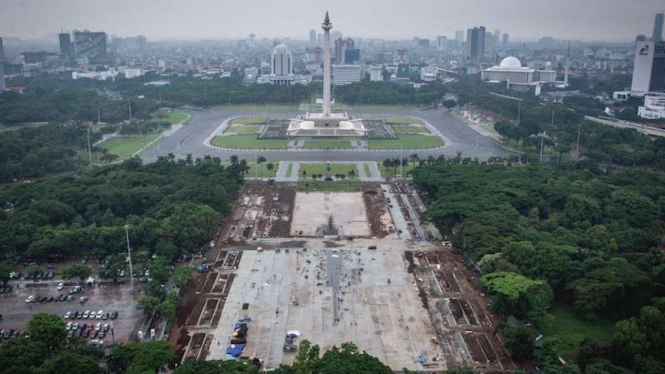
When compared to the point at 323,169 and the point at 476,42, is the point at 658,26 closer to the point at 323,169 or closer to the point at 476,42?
the point at 476,42

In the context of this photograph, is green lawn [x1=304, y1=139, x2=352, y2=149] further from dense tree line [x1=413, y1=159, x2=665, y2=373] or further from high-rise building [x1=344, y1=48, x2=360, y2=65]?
high-rise building [x1=344, y1=48, x2=360, y2=65]

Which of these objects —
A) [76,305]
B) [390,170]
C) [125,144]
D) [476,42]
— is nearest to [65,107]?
[125,144]

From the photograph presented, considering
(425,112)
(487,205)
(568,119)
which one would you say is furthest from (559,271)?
(425,112)

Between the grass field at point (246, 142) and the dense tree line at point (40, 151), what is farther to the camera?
the grass field at point (246, 142)

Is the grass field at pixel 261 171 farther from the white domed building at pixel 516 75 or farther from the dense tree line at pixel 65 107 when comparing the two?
the white domed building at pixel 516 75

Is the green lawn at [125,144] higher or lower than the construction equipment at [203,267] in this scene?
higher

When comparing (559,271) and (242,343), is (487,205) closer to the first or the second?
(559,271)

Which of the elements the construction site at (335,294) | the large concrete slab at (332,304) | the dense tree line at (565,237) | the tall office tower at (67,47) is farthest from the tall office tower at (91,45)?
the large concrete slab at (332,304)

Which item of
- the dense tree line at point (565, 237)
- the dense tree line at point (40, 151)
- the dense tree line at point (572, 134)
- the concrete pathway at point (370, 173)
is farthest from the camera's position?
the dense tree line at point (572, 134)
